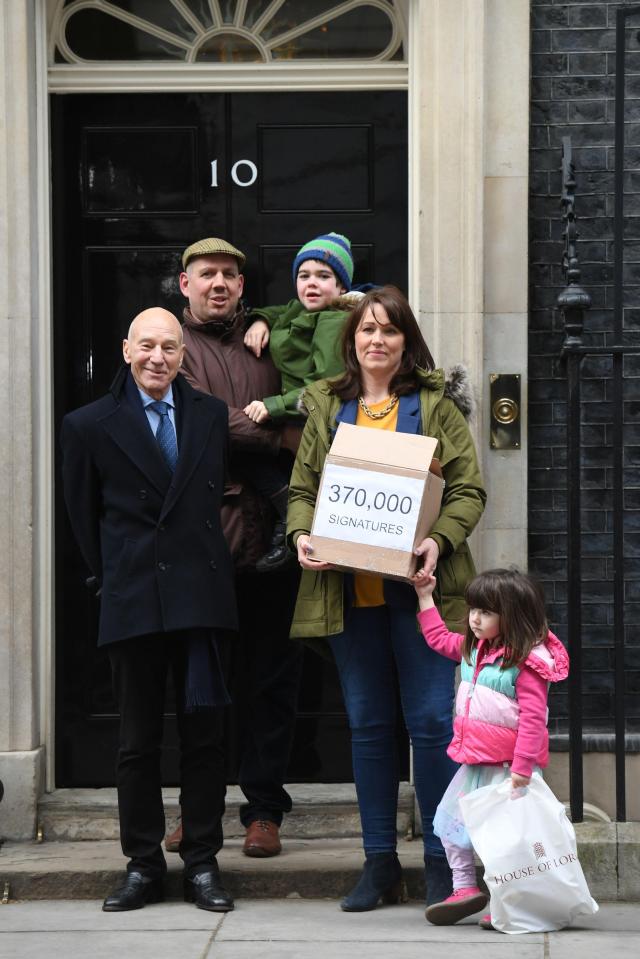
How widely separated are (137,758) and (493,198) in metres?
2.61

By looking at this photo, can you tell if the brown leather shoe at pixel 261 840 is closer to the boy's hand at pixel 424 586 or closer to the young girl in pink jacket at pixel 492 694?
the young girl in pink jacket at pixel 492 694

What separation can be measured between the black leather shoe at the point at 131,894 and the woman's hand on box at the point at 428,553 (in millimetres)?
1429

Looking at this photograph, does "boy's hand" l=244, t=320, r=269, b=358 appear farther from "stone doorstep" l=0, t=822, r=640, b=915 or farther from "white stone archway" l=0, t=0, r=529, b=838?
"stone doorstep" l=0, t=822, r=640, b=915

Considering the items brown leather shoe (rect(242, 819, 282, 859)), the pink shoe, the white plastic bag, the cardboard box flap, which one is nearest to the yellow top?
the cardboard box flap

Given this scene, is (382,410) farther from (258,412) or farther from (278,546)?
(278,546)

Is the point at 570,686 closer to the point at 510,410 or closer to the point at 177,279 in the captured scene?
the point at 510,410

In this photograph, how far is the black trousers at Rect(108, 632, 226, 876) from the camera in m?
5.48

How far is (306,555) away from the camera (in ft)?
17.5

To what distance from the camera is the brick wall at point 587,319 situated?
649cm

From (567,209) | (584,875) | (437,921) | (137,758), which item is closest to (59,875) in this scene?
(137,758)

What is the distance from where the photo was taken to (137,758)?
5.48m

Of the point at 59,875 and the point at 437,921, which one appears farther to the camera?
the point at 59,875

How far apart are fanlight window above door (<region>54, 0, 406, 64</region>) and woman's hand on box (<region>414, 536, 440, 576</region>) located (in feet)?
8.05

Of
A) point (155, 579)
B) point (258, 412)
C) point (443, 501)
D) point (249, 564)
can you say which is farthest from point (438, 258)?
point (155, 579)
